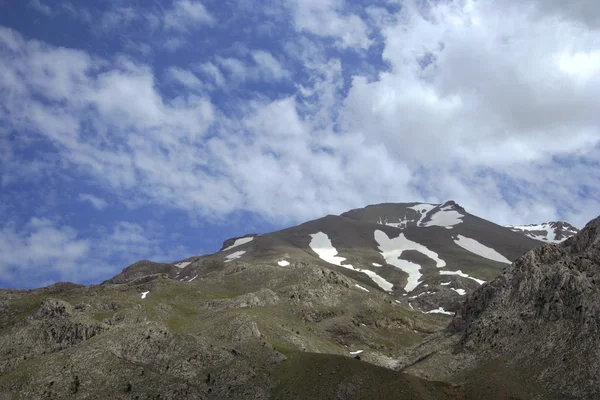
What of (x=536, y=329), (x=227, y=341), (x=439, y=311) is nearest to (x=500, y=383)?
(x=536, y=329)

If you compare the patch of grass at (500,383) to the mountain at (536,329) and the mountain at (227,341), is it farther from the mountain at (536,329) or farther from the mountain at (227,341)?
the mountain at (227,341)

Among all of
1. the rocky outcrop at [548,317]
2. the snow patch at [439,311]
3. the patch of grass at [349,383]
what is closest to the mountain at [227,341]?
the patch of grass at [349,383]

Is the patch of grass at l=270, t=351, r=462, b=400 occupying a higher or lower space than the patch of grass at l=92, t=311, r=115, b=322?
lower

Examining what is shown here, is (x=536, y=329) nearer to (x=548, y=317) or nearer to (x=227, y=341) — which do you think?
(x=548, y=317)

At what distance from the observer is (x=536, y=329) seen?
7975cm

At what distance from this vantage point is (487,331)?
3376 inches

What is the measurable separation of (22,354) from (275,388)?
45.3 meters

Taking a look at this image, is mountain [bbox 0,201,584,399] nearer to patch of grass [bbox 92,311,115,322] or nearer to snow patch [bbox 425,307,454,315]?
patch of grass [bbox 92,311,115,322]

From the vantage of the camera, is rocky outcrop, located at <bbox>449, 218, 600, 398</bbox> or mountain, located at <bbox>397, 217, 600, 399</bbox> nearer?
rocky outcrop, located at <bbox>449, 218, 600, 398</bbox>

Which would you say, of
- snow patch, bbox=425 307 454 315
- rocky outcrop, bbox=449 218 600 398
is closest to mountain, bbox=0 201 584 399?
rocky outcrop, bbox=449 218 600 398

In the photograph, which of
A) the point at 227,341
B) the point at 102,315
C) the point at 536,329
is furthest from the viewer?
the point at 102,315

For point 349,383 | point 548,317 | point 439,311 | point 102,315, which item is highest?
point 102,315

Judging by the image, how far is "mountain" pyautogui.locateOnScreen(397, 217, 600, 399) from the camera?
69.9m

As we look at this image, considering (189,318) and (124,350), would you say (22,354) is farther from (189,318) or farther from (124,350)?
(189,318)
